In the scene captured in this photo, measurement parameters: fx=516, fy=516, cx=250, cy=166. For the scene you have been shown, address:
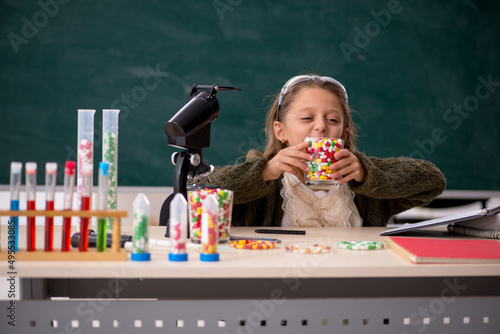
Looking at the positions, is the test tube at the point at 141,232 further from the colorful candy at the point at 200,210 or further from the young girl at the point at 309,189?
the young girl at the point at 309,189

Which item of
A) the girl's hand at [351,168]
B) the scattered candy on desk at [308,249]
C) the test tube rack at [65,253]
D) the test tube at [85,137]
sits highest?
the test tube at [85,137]

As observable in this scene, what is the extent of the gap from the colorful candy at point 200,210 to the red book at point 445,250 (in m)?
0.35

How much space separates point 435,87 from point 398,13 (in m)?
0.52

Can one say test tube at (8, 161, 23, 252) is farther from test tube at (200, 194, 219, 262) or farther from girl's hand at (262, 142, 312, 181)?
girl's hand at (262, 142, 312, 181)

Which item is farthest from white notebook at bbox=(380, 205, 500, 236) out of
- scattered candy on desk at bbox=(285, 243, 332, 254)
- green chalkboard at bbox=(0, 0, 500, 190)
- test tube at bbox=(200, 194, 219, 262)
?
green chalkboard at bbox=(0, 0, 500, 190)

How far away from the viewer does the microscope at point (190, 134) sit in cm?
118

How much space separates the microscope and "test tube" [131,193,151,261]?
288 millimetres

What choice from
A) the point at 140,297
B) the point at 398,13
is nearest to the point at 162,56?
the point at 398,13

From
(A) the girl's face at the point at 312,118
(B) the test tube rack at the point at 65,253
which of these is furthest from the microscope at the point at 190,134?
(A) the girl's face at the point at 312,118

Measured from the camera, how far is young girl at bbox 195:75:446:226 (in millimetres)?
1588

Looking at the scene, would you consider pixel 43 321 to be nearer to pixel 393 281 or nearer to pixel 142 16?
pixel 393 281

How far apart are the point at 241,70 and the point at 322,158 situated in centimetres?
198

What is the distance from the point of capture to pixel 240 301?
0.94 m

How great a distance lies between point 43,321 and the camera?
2.97 feet
